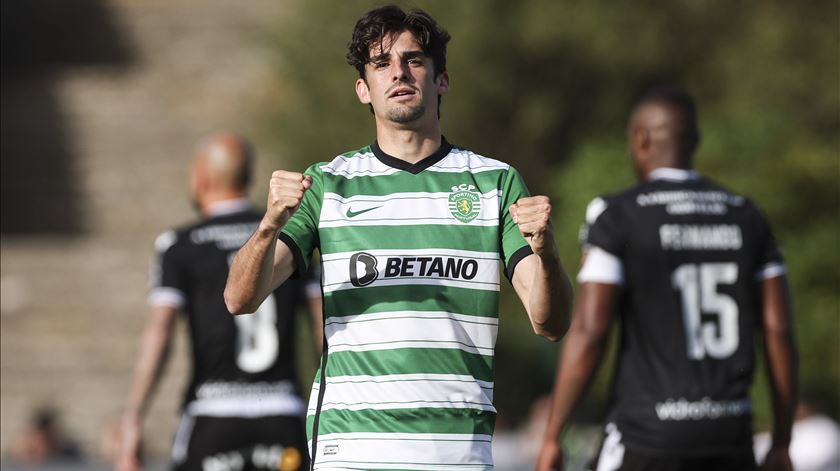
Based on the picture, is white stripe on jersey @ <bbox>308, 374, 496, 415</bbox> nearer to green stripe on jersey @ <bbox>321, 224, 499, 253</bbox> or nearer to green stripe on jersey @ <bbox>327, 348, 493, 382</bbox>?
green stripe on jersey @ <bbox>327, 348, 493, 382</bbox>

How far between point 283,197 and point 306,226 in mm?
353

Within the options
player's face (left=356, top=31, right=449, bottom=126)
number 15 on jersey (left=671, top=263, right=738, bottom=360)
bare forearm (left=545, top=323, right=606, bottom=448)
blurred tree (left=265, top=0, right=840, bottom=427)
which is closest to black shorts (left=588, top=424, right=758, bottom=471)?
bare forearm (left=545, top=323, right=606, bottom=448)

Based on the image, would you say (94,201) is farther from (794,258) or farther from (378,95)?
(378,95)

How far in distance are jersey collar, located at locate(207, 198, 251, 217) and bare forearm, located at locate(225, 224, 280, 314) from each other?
3.25 metres

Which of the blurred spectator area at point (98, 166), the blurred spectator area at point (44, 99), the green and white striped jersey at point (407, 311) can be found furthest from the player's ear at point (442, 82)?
the blurred spectator area at point (44, 99)

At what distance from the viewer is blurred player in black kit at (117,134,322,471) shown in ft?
25.6

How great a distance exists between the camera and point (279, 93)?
79.7ft

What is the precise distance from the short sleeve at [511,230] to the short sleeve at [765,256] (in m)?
1.95

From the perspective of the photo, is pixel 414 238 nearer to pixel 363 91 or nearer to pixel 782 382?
pixel 363 91

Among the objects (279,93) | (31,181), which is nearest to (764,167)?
(279,93)

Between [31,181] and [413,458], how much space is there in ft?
73.4

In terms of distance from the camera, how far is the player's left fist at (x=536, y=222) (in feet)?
14.8

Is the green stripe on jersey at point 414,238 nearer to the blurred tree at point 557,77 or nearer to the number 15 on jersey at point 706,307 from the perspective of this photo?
the number 15 on jersey at point 706,307

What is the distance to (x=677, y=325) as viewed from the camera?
21.2 ft
